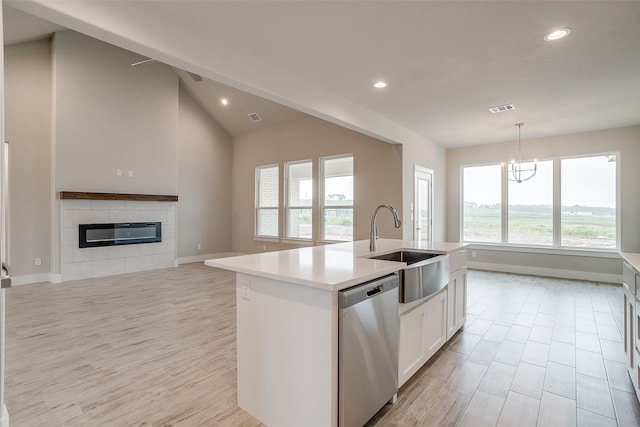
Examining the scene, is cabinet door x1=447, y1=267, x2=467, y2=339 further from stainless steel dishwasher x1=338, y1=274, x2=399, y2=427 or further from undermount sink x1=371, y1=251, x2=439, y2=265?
stainless steel dishwasher x1=338, y1=274, x2=399, y2=427

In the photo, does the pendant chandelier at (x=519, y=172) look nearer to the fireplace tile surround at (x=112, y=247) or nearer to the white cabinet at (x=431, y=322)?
the white cabinet at (x=431, y=322)

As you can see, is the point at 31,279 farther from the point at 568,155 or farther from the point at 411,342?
the point at 568,155

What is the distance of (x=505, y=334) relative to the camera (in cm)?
322

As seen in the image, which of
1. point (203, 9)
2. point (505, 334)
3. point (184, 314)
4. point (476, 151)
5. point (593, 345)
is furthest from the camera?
point (476, 151)

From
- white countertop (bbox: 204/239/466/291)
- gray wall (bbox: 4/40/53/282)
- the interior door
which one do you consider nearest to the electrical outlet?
white countertop (bbox: 204/239/466/291)

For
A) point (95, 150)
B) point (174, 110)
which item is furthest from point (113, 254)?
point (174, 110)

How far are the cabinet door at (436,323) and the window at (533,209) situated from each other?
4.66 metres

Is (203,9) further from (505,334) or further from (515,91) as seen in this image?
(505,334)

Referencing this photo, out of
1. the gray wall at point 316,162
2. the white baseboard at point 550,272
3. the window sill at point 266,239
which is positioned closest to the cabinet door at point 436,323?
the gray wall at point 316,162

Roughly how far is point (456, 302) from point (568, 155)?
15.5 feet

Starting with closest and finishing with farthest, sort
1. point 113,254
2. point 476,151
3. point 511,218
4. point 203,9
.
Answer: point 203,9 < point 113,254 < point 511,218 < point 476,151

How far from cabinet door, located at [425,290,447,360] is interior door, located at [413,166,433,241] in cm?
324

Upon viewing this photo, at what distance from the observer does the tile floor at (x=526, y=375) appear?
1.93 meters

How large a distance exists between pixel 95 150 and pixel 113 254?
1956 mm
